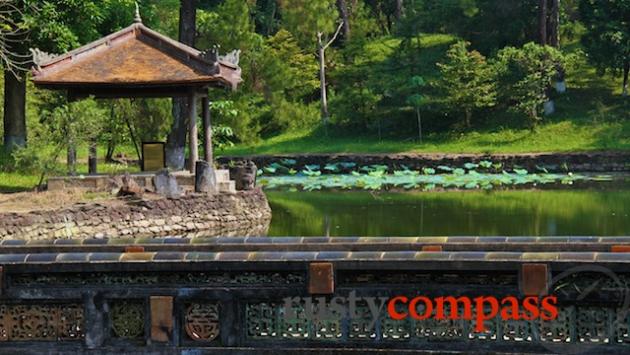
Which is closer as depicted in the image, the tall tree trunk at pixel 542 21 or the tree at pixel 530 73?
the tree at pixel 530 73

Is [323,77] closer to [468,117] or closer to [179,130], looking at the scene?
[468,117]

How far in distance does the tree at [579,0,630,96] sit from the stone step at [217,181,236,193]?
19.8 m

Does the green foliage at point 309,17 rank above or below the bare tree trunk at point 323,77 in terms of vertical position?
above

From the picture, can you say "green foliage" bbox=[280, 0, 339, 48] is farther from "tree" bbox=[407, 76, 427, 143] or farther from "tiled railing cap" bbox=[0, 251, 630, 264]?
"tiled railing cap" bbox=[0, 251, 630, 264]

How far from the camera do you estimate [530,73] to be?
1492 inches

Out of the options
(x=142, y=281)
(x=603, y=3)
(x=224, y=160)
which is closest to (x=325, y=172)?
(x=224, y=160)

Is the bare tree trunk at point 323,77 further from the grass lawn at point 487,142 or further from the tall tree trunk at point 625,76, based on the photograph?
the tall tree trunk at point 625,76

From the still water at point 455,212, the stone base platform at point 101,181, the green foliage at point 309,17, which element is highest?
the green foliage at point 309,17

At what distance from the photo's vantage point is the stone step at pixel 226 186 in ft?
74.6

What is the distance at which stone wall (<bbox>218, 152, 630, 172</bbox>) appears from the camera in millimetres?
34031

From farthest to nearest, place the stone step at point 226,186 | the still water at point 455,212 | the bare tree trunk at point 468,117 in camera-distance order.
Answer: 1. the bare tree trunk at point 468,117
2. the stone step at point 226,186
3. the still water at point 455,212

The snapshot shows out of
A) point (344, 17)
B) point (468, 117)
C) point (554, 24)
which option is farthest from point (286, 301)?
point (344, 17)

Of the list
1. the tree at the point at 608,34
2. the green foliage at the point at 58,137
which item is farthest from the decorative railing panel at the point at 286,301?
the tree at the point at 608,34

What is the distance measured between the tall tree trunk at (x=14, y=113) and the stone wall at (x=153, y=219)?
748cm
